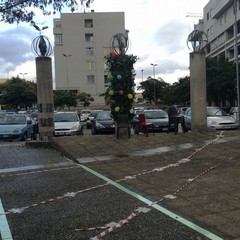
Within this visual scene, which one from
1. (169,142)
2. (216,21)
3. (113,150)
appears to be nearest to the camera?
(113,150)

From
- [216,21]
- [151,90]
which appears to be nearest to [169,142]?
[216,21]

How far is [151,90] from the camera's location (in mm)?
109688

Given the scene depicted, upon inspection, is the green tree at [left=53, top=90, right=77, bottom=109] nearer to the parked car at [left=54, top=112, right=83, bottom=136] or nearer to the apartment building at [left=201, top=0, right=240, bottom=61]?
the apartment building at [left=201, top=0, right=240, bottom=61]

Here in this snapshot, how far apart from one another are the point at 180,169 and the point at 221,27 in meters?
66.7

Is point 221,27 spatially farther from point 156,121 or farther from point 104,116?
point 156,121

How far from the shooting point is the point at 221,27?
7344cm

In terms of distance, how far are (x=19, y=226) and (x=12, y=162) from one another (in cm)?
702

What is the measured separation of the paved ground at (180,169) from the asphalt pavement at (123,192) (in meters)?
0.02

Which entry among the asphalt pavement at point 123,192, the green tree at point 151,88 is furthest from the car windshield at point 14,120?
the green tree at point 151,88

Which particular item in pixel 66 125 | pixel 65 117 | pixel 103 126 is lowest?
pixel 103 126

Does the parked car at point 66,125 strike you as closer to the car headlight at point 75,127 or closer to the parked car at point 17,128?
the car headlight at point 75,127

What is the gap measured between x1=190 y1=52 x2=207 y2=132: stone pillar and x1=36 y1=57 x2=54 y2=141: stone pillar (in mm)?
5990

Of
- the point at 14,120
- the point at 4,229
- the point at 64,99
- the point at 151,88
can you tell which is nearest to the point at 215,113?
the point at 14,120

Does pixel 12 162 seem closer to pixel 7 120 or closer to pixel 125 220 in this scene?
pixel 125 220
